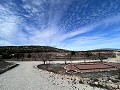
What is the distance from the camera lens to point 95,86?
12383 mm

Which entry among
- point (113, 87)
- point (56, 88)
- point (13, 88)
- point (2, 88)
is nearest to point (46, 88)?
point (56, 88)

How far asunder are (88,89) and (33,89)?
14.7 feet

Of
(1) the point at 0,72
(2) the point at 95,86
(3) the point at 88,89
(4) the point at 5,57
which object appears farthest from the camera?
(4) the point at 5,57

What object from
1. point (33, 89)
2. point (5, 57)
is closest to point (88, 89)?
point (33, 89)

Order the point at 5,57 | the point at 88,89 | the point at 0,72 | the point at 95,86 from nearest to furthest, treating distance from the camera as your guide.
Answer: the point at 88,89, the point at 95,86, the point at 0,72, the point at 5,57

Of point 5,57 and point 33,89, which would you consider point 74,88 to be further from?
point 5,57

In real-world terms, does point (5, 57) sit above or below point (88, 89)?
above

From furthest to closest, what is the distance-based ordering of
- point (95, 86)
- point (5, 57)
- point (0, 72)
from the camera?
1. point (5, 57)
2. point (0, 72)
3. point (95, 86)

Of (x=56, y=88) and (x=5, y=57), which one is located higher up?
(x=5, y=57)

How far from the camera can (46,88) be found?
39.6 feet

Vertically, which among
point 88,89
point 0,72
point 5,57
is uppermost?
point 5,57

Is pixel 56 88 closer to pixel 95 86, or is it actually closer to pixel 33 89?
pixel 33 89

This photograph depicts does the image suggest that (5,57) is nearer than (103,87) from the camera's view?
No

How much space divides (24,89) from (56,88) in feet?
8.62
